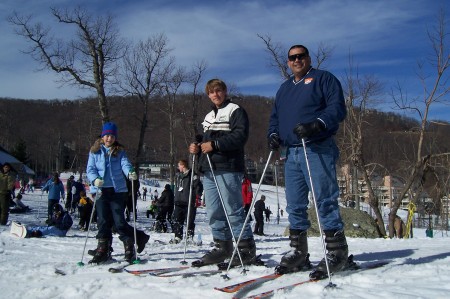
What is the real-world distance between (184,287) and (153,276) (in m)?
0.61

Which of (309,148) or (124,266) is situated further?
(124,266)

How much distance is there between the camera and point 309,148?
3.90 m

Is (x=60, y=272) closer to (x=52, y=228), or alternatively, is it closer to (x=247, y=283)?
(x=247, y=283)

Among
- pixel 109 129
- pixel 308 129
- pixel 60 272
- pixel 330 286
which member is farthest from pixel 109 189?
pixel 330 286

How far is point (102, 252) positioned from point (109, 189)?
0.79m

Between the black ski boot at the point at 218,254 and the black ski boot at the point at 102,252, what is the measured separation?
1372mm

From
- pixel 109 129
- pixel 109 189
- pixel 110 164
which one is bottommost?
pixel 109 189

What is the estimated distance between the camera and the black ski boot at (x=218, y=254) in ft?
14.5

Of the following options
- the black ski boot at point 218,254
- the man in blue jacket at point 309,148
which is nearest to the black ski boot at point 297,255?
the man in blue jacket at point 309,148

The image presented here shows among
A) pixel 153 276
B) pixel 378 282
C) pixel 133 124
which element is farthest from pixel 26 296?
pixel 133 124

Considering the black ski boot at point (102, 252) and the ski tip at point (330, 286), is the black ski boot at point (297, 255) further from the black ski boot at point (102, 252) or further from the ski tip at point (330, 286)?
the black ski boot at point (102, 252)

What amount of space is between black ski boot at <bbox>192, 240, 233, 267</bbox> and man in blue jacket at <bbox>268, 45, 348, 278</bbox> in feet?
2.70

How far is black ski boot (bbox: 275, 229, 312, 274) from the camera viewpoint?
152 inches

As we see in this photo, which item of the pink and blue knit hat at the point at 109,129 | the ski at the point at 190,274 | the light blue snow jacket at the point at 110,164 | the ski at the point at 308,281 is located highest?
the pink and blue knit hat at the point at 109,129
